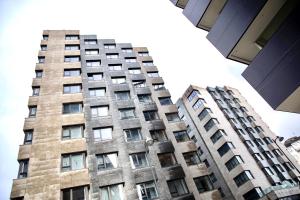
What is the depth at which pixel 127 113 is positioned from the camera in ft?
94.0

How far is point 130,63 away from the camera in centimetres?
3688

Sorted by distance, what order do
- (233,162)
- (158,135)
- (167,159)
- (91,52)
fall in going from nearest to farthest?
(167,159), (158,135), (91,52), (233,162)

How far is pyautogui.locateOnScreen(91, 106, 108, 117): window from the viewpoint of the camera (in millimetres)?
26870

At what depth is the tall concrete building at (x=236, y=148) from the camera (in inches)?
1446

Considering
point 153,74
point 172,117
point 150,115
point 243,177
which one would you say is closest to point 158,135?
point 150,115

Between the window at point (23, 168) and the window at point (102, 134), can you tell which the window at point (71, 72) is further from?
the window at point (23, 168)

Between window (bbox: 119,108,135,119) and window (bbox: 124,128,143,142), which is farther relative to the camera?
window (bbox: 119,108,135,119)

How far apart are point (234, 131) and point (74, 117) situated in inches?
1327

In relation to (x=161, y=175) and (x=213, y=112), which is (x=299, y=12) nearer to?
(x=161, y=175)

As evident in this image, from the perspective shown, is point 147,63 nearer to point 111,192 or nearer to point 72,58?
point 72,58

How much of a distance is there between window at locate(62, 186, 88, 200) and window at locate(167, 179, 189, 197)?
8.68 m

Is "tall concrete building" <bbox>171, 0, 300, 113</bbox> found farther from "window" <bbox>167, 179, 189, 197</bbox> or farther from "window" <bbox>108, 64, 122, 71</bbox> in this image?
"window" <bbox>108, 64, 122, 71</bbox>

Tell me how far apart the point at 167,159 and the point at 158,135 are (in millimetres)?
3481

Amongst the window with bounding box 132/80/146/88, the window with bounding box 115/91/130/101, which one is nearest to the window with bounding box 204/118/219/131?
the window with bounding box 132/80/146/88
